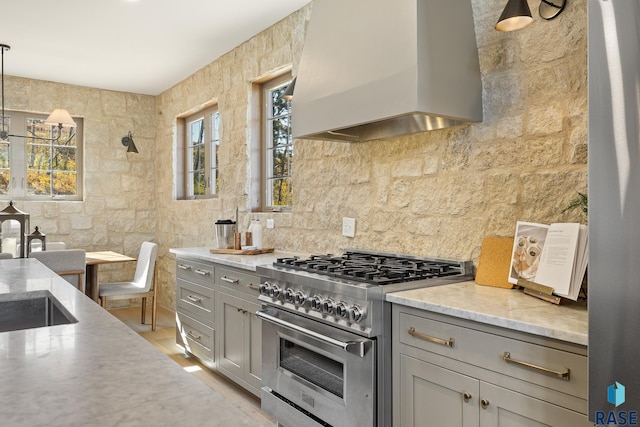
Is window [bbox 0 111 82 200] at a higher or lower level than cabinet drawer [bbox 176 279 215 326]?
higher

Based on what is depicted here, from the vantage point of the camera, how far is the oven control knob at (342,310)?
2162 mm

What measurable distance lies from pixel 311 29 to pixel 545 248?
175cm

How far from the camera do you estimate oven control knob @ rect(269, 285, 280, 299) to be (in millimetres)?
2646

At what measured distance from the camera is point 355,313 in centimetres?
210

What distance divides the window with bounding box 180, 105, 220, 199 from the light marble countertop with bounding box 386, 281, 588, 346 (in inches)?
136

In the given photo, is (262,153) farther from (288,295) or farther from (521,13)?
(521,13)

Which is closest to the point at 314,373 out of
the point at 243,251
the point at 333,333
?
the point at 333,333

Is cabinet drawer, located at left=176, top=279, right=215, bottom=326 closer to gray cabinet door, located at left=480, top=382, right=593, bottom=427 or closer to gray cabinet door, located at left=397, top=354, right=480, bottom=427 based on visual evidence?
gray cabinet door, located at left=397, top=354, right=480, bottom=427

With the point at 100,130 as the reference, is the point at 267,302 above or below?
below

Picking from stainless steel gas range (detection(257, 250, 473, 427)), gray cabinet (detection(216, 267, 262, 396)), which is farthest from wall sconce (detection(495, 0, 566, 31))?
gray cabinet (detection(216, 267, 262, 396))

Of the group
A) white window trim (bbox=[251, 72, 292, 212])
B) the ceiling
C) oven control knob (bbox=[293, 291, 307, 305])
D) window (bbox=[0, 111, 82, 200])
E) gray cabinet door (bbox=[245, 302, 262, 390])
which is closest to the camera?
oven control knob (bbox=[293, 291, 307, 305])

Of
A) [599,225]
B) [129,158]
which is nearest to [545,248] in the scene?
[599,225]

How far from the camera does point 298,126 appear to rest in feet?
9.27

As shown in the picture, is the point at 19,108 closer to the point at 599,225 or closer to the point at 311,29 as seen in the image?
the point at 311,29
